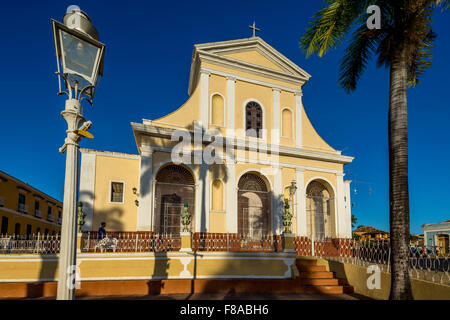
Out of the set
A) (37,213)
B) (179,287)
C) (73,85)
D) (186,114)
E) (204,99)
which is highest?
(204,99)

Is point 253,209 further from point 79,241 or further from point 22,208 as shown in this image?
point 22,208

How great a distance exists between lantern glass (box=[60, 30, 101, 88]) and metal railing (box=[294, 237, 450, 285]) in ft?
23.8

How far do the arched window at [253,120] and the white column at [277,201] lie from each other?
1853 mm

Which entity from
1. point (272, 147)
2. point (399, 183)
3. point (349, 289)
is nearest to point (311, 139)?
point (272, 147)

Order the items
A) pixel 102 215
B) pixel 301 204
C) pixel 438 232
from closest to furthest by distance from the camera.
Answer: pixel 102 215, pixel 301 204, pixel 438 232

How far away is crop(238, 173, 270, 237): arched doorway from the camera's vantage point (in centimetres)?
1507

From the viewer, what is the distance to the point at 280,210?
1470cm

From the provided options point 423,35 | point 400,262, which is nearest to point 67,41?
point 400,262

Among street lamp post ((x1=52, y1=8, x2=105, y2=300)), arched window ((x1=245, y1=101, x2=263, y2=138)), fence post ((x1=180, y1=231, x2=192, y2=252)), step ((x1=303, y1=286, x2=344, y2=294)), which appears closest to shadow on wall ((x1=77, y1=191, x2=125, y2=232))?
fence post ((x1=180, y1=231, x2=192, y2=252))

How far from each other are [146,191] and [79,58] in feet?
28.0

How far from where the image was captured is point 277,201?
1485 cm

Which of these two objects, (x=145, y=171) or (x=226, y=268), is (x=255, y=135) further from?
(x=226, y=268)

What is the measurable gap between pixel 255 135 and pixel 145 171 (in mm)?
5482

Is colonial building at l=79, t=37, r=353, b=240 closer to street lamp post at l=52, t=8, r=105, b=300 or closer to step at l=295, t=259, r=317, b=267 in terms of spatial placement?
step at l=295, t=259, r=317, b=267
